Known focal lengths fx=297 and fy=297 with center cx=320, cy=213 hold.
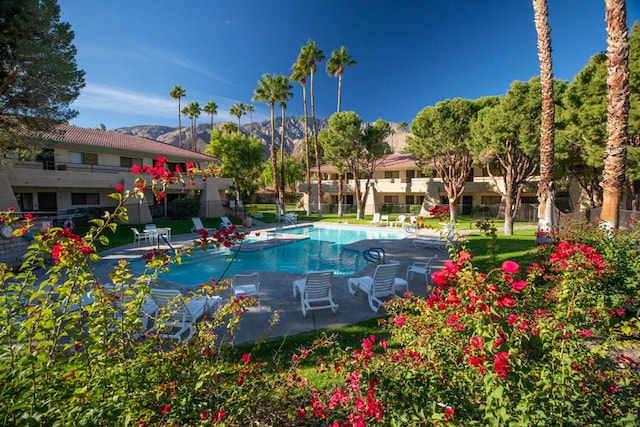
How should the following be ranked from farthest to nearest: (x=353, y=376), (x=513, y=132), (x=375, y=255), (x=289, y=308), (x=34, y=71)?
(x=513, y=132)
(x=375, y=255)
(x=34, y=71)
(x=289, y=308)
(x=353, y=376)

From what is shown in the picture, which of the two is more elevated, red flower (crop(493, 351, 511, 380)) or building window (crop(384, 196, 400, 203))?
building window (crop(384, 196, 400, 203))

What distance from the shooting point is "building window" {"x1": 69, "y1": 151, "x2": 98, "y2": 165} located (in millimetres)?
24830

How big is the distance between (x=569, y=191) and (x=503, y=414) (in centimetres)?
3894

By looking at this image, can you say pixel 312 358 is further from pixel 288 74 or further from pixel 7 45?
pixel 288 74

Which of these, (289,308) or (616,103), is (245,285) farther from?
(616,103)

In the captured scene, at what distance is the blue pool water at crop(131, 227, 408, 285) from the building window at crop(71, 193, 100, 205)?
16.7 metres

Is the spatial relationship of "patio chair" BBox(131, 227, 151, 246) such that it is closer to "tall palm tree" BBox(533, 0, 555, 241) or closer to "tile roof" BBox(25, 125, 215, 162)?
"tile roof" BBox(25, 125, 215, 162)

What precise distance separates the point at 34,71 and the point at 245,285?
41.4 feet

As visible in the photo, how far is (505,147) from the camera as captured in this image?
20.0m

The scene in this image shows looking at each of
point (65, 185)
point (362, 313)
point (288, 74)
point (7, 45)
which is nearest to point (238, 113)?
point (288, 74)

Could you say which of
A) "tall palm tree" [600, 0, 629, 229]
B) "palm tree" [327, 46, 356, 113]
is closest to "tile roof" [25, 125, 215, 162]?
"palm tree" [327, 46, 356, 113]

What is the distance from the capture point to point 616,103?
8250mm

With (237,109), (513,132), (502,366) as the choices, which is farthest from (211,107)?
(502,366)

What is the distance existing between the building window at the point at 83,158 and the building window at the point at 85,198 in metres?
2.74
